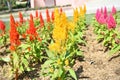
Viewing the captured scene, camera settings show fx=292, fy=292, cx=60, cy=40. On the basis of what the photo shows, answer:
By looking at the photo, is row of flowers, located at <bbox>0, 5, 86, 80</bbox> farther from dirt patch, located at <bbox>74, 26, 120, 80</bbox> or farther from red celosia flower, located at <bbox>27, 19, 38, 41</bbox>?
dirt patch, located at <bbox>74, 26, 120, 80</bbox>

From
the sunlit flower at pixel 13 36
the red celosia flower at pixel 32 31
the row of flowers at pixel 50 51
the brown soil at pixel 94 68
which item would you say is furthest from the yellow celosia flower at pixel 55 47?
the red celosia flower at pixel 32 31

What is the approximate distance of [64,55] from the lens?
574 cm

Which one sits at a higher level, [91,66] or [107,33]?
[107,33]

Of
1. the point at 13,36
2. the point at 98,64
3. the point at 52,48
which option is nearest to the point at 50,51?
the point at 52,48

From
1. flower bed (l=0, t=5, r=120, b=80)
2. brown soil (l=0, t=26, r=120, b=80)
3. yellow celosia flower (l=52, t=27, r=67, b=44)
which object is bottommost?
brown soil (l=0, t=26, r=120, b=80)

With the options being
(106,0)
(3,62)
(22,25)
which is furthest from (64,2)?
(3,62)

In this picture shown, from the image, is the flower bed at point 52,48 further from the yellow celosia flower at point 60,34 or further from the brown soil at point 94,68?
the brown soil at point 94,68

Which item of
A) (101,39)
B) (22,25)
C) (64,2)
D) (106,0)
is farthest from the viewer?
(64,2)

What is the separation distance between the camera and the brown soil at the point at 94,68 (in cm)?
654

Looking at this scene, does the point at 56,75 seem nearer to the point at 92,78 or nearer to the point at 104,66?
the point at 92,78

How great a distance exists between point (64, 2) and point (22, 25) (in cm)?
3149

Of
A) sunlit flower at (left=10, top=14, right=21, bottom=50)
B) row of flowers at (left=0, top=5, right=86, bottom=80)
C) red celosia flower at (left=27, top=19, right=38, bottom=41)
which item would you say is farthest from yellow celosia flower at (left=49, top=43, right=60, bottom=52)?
red celosia flower at (left=27, top=19, right=38, bottom=41)

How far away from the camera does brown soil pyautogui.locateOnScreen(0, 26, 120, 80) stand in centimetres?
654

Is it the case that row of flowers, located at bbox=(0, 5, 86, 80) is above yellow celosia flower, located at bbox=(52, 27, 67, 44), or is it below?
below
